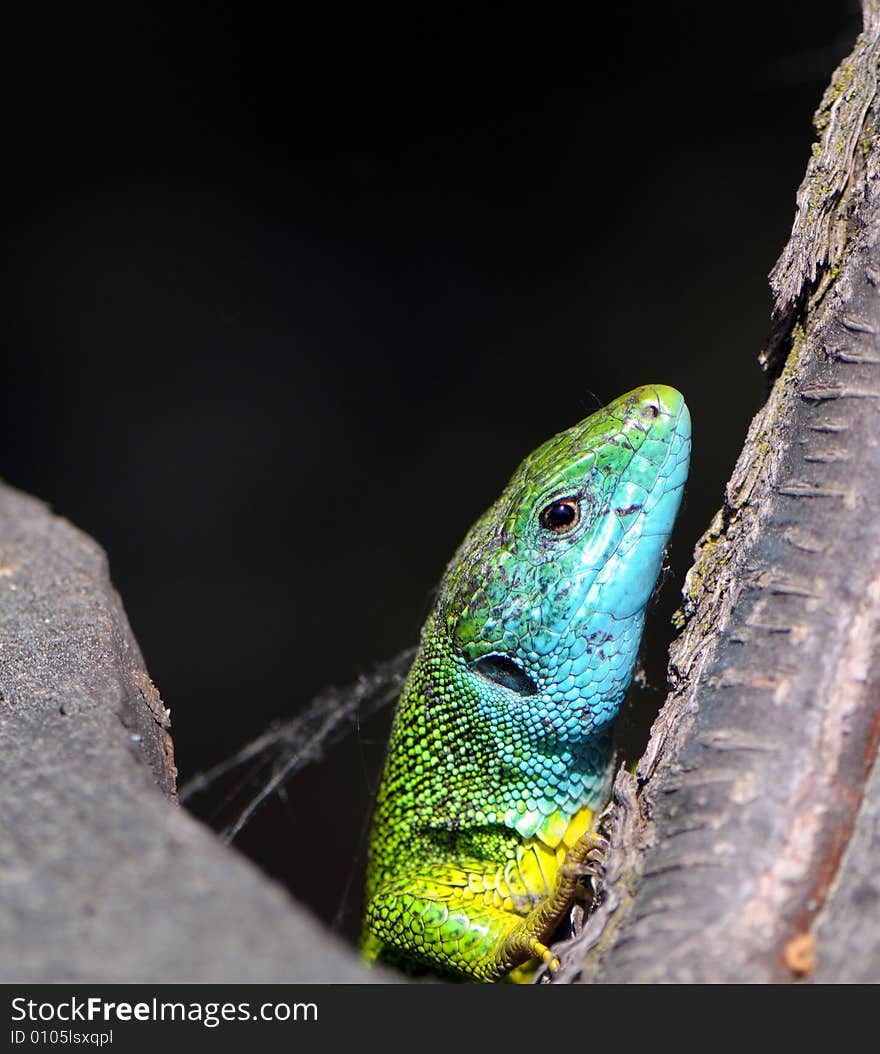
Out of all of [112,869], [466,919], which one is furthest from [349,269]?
[112,869]

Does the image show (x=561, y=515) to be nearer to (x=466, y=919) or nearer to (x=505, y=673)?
(x=505, y=673)

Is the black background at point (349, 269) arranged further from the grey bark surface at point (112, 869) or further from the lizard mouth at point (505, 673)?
the grey bark surface at point (112, 869)

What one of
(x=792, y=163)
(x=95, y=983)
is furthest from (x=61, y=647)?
(x=792, y=163)

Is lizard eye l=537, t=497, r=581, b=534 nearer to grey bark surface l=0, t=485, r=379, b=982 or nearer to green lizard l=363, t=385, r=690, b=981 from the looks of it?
green lizard l=363, t=385, r=690, b=981

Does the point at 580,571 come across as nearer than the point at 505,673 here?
Yes

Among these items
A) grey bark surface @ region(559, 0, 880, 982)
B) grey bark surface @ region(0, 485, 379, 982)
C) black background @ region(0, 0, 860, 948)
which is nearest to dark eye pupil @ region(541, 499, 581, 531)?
grey bark surface @ region(559, 0, 880, 982)

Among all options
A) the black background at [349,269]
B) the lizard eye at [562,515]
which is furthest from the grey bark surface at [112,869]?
the black background at [349,269]
